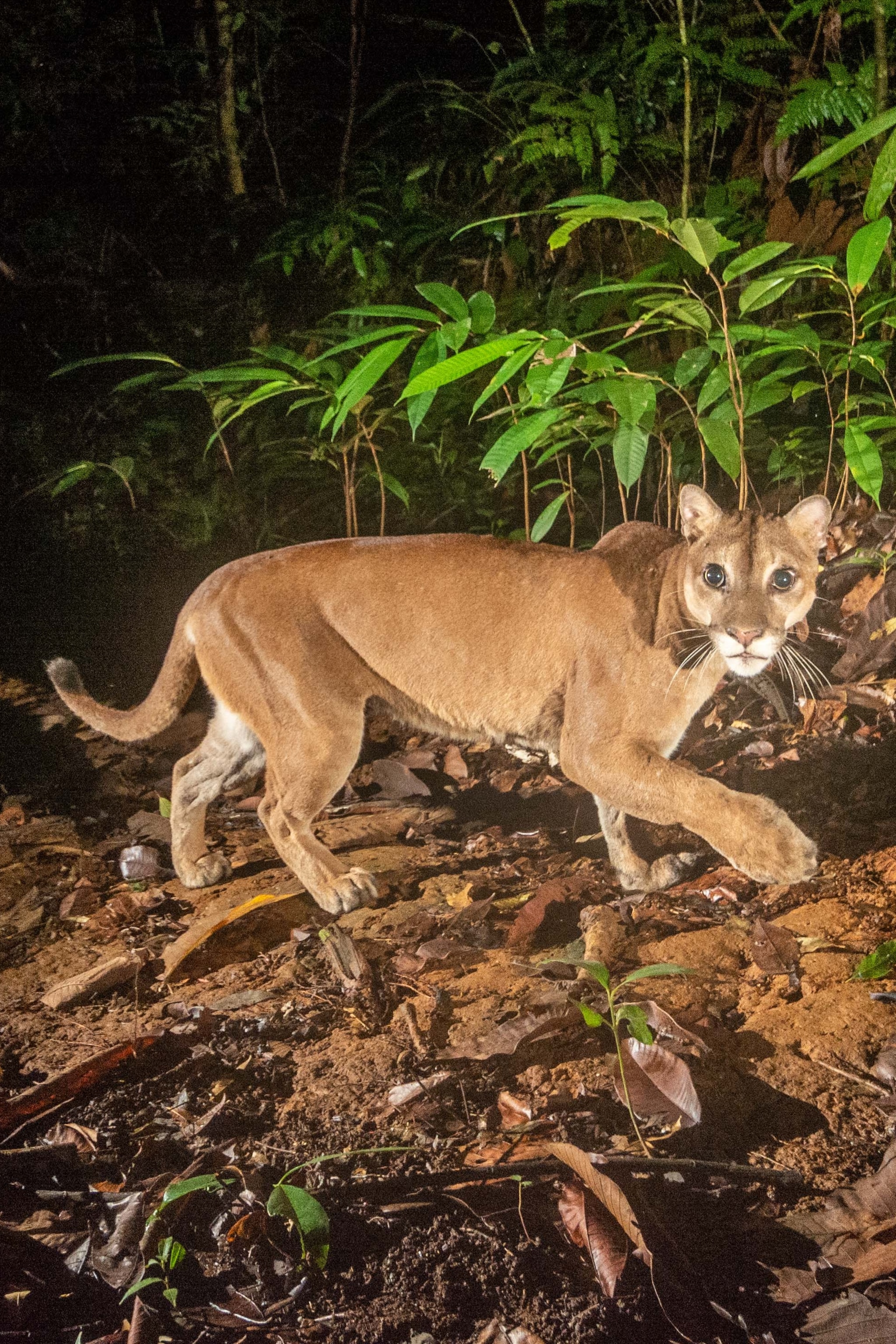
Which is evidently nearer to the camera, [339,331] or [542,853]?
[542,853]

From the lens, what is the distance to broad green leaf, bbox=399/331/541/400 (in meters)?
2.68

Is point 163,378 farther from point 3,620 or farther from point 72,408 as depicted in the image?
point 3,620

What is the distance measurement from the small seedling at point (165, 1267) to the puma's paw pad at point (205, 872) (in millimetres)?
1635

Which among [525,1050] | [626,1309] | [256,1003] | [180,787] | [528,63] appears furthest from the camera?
[528,63]

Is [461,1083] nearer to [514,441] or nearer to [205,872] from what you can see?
[205,872]

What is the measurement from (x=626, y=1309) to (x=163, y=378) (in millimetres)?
4278

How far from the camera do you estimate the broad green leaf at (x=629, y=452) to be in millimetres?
2910

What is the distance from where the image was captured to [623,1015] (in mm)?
2020

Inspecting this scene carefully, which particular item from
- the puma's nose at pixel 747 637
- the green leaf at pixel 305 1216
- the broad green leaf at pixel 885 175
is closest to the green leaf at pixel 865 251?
the broad green leaf at pixel 885 175

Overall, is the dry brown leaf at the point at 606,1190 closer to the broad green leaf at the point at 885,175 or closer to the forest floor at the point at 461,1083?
the forest floor at the point at 461,1083

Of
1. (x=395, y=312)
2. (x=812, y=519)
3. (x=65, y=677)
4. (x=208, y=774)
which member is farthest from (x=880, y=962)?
(x=65, y=677)

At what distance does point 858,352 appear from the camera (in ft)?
9.87

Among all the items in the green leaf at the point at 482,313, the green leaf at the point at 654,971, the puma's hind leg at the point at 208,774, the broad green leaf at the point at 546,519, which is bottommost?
the puma's hind leg at the point at 208,774

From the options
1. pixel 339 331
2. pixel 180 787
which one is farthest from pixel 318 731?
pixel 339 331
